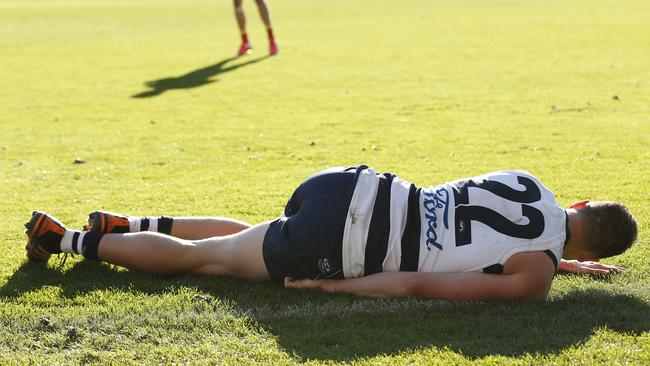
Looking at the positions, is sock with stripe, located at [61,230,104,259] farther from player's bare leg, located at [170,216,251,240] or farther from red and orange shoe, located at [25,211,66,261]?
player's bare leg, located at [170,216,251,240]

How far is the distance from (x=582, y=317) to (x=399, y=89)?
9.14 meters

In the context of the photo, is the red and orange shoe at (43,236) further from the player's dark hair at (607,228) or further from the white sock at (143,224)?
the player's dark hair at (607,228)

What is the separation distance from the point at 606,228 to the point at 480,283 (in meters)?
0.78

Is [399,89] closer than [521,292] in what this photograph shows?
No

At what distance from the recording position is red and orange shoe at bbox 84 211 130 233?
225 inches

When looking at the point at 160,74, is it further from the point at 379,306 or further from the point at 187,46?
the point at 379,306

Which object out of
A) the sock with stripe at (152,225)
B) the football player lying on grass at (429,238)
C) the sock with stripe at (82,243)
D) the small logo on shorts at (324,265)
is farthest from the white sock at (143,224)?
the small logo on shorts at (324,265)

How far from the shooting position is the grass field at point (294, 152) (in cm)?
436

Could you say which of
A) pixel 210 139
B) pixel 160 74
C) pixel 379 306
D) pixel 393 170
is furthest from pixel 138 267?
pixel 160 74

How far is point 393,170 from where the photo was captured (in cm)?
820

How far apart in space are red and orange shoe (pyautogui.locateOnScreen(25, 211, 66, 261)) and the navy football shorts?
131 cm

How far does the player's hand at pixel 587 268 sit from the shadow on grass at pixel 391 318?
1.08 feet

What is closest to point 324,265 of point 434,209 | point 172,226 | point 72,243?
point 434,209

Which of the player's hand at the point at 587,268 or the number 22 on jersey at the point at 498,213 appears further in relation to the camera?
the player's hand at the point at 587,268
